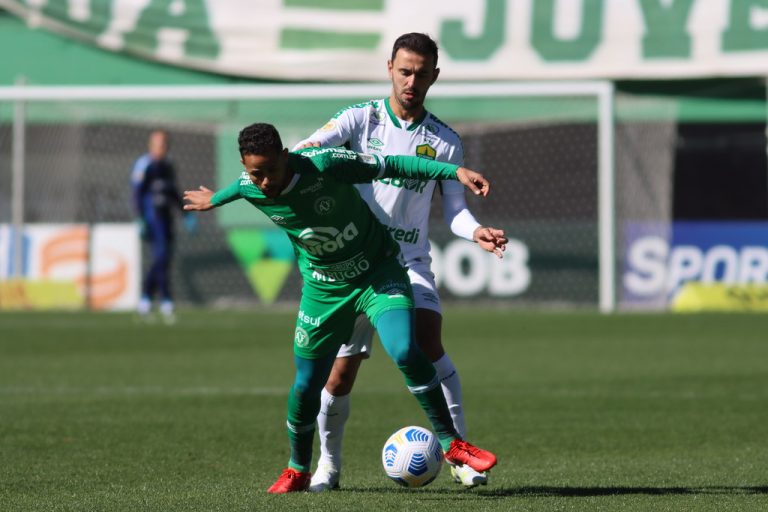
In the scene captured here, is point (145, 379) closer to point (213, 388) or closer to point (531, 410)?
point (213, 388)

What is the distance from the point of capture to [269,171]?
20.0 feet

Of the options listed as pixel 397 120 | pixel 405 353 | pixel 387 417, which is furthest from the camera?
pixel 387 417

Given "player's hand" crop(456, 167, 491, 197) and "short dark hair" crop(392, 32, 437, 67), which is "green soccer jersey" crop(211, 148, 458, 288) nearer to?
"player's hand" crop(456, 167, 491, 197)

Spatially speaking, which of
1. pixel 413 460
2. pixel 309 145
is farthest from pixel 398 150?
pixel 413 460

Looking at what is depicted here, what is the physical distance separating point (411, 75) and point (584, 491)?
209 centimetres

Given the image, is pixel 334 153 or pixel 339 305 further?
pixel 339 305

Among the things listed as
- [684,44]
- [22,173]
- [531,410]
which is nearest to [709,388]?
[531,410]

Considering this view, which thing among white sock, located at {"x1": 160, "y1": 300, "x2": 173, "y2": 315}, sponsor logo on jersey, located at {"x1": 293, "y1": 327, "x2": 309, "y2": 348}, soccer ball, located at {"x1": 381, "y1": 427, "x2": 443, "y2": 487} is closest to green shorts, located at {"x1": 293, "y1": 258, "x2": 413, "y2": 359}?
sponsor logo on jersey, located at {"x1": 293, "y1": 327, "x2": 309, "y2": 348}

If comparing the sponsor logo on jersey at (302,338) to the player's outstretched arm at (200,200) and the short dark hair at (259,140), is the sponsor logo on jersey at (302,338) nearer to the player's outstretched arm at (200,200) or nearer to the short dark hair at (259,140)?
the player's outstretched arm at (200,200)

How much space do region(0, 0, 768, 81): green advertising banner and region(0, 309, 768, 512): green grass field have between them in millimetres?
5139

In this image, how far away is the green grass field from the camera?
6355mm

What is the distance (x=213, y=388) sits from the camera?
37.9 feet

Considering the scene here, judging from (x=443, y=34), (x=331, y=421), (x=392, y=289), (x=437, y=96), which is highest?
(x=443, y=34)

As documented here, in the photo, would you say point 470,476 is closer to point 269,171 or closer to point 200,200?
point 269,171
